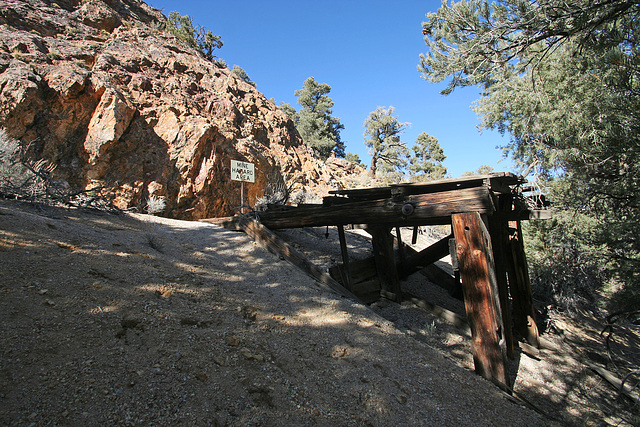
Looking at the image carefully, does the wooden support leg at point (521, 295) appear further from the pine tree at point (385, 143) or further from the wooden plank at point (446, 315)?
the pine tree at point (385, 143)

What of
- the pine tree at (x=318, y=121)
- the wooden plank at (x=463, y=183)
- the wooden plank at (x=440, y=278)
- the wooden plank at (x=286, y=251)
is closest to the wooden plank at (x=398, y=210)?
the wooden plank at (x=463, y=183)

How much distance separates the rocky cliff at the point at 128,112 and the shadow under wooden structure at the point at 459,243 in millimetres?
4534

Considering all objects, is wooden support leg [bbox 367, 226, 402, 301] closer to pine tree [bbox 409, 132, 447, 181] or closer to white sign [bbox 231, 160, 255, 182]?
white sign [bbox 231, 160, 255, 182]

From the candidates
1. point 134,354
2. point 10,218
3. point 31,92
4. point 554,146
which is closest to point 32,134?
point 31,92

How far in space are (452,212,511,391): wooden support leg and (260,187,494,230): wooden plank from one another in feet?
0.58

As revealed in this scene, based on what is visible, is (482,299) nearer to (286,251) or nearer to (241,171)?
(286,251)

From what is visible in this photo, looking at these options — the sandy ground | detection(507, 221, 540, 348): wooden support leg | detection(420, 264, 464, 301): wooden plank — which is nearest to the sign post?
the sandy ground

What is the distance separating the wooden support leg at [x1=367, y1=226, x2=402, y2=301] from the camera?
5.88m

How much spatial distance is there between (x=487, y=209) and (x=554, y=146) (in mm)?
6722

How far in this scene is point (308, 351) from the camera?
9.50 ft

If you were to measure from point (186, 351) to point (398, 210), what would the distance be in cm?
299

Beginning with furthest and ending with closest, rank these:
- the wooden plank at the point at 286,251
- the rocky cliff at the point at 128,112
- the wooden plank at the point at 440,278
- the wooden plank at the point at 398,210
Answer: the rocky cliff at the point at 128,112, the wooden plank at the point at 440,278, the wooden plank at the point at 286,251, the wooden plank at the point at 398,210

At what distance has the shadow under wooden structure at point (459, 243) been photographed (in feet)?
11.2

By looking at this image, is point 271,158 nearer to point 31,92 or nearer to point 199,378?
point 31,92
